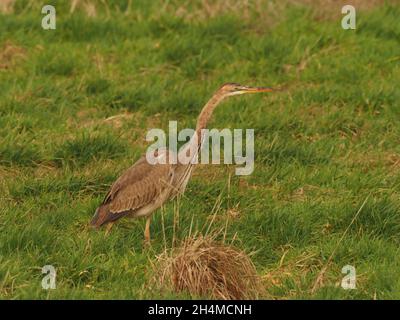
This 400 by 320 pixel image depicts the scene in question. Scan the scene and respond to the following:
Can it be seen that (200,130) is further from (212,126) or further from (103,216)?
(212,126)

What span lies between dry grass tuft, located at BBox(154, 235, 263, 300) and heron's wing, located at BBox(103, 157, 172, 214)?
144 centimetres

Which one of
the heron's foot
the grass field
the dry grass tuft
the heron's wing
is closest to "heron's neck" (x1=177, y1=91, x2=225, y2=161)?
the heron's wing

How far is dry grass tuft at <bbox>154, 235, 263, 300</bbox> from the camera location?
7914 millimetres

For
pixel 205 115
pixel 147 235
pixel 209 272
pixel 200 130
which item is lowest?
pixel 209 272

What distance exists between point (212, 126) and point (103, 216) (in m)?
2.68

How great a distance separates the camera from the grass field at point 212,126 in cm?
876

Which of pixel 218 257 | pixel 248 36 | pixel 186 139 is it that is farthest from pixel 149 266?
pixel 248 36

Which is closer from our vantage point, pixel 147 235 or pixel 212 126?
pixel 147 235

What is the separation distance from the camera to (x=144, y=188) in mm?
9617

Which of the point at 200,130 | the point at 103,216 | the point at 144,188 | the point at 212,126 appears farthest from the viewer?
the point at 212,126

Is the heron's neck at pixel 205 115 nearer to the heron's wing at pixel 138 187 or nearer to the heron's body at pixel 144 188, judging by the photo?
the heron's body at pixel 144 188

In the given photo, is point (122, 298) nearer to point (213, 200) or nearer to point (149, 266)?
point (149, 266)

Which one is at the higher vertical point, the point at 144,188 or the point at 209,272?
the point at 144,188

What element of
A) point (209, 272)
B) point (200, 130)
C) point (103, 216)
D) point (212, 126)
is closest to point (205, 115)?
point (200, 130)
